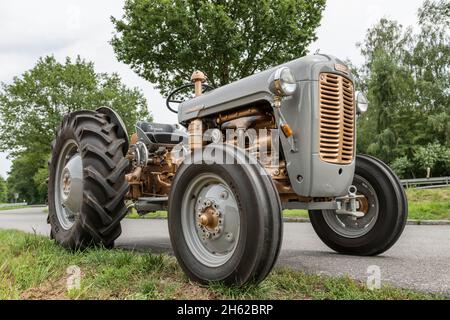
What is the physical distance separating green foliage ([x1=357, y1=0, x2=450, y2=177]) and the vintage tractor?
104 feet

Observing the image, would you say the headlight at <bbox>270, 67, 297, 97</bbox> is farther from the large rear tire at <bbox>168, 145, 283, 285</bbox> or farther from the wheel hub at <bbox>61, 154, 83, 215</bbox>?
the wheel hub at <bbox>61, 154, 83, 215</bbox>

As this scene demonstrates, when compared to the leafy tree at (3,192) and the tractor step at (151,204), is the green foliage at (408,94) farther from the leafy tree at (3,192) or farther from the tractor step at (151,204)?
the leafy tree at (3,192)

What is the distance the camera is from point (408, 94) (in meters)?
39.2

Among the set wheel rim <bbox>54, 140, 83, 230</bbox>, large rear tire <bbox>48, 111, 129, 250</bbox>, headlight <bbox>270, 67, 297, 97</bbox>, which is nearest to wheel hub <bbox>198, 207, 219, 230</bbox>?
headlight <bbox>270, 67, 297, 97</bbox>

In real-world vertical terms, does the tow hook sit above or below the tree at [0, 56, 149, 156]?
below

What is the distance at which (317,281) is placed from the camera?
127 inches

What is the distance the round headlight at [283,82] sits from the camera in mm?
3615

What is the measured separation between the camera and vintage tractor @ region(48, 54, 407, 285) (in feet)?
10.3

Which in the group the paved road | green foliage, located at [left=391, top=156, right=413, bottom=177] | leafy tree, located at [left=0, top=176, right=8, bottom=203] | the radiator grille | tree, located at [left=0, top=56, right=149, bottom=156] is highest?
tree, located at [left=0, top=56, right=149, bottom=156]

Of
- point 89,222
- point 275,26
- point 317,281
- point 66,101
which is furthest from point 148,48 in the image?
point 317,281

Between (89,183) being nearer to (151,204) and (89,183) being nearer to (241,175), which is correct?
(151,204)

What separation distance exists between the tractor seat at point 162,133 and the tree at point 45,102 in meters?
20.7

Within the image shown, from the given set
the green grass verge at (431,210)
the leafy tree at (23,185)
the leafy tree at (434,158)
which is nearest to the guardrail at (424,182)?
the green grass verge at (431,210)
